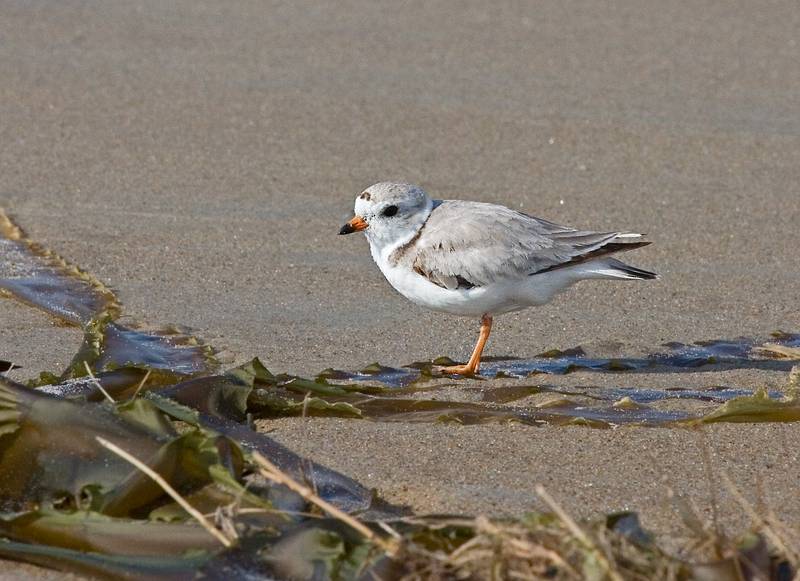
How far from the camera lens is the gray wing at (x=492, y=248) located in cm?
505

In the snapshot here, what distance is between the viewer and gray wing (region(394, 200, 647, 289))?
5055 millimetres

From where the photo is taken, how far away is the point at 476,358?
4828 mm

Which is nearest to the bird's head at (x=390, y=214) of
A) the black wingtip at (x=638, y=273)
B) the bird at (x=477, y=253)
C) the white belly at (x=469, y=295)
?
the bird at (x=477, y=253)

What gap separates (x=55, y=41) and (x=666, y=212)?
4.42 m

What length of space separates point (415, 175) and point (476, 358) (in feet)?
7.33

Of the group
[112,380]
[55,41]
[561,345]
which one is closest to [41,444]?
[112,380]

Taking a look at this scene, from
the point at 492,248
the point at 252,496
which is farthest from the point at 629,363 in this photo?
the point at 252,496

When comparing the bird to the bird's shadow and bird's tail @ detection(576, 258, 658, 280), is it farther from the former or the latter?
the bird's shadow

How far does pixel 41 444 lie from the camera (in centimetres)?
302

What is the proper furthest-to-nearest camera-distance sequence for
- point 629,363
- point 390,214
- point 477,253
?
point 390,214 → point 477,253 → point 629,363

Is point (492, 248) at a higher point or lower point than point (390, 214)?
lower

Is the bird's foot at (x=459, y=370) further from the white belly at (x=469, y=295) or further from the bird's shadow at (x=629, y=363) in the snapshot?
the white belly at (x=469, y=295)

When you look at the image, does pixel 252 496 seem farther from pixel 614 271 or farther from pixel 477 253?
pixel 614 271

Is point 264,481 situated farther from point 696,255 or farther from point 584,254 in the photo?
point 696,255
